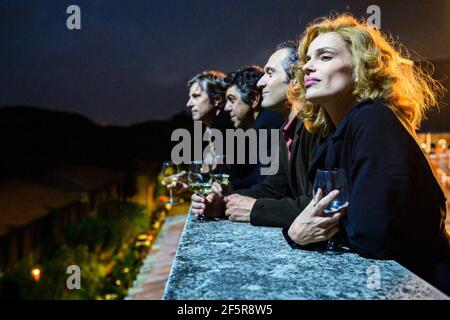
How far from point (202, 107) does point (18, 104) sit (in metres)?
55.5

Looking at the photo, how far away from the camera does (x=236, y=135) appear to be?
3545mm

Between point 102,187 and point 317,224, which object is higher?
point 317,224

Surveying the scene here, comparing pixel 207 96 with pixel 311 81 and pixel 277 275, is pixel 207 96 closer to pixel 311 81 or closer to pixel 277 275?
pixel 311 81

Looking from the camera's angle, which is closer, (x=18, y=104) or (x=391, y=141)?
(x=391, y=141)

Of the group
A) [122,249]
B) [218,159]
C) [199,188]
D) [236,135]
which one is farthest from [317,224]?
[122,249]

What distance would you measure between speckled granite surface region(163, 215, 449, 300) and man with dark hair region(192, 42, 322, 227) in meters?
0.25

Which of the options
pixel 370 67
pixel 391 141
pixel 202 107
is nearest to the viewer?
pixel 391 141

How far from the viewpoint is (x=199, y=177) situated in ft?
7.90

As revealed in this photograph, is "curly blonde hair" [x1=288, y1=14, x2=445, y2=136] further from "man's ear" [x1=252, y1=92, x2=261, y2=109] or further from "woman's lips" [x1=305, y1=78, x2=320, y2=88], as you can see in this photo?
"man's ear" [x1=252, y1=92, x2=261, y2=109]

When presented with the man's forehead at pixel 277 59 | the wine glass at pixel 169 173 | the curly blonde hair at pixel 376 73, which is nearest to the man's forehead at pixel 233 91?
the man's forehead at pixel 277 59

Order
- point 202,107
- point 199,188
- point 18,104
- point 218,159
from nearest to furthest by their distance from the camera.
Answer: point 199,188, point 218,159, point 202,107, point 18,104

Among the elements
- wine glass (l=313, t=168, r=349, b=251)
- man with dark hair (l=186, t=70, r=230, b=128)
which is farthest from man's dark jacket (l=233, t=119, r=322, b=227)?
man with dark hair (l=186, t=70, r=230, b=128)
